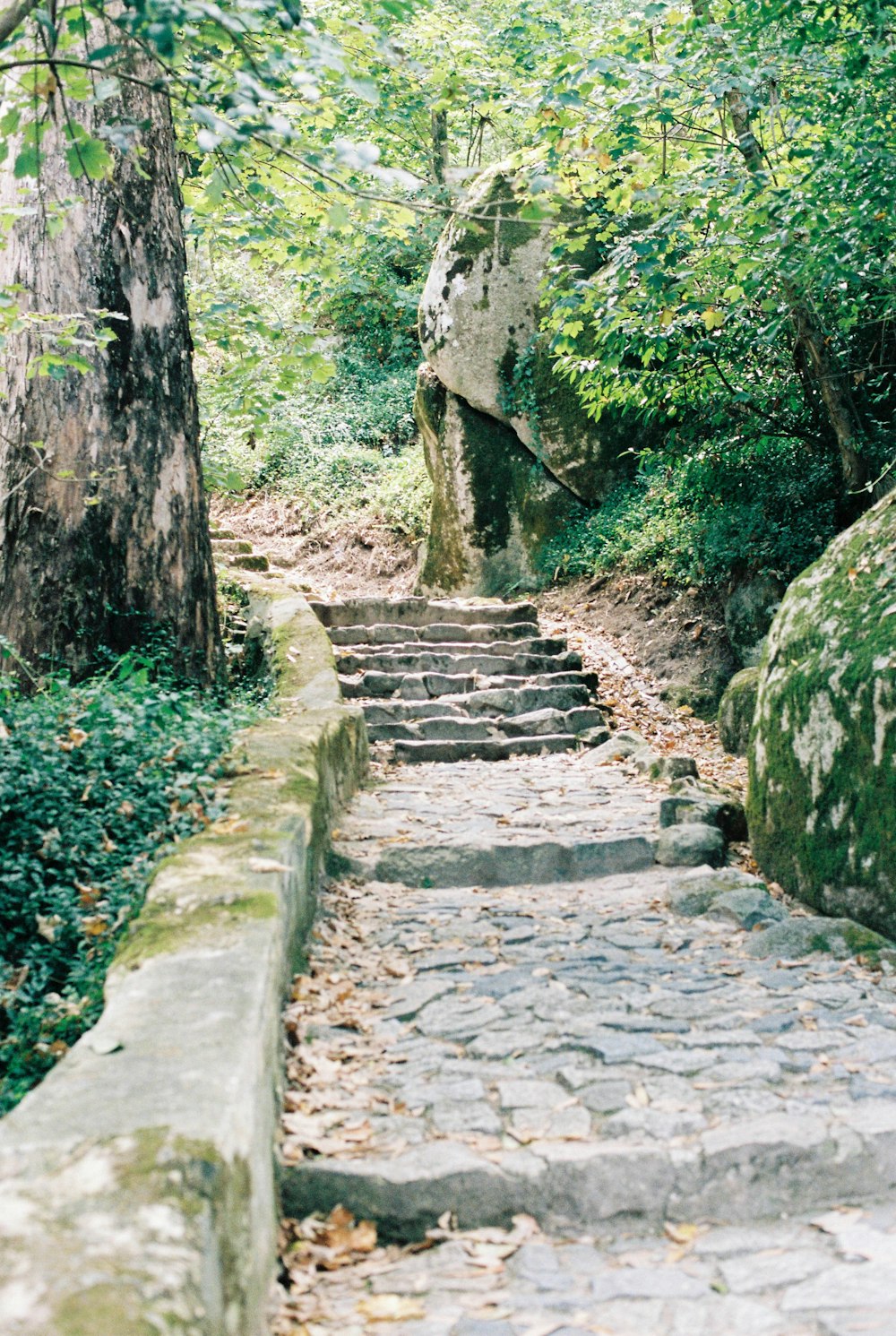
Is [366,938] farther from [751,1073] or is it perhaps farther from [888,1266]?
[888,1266]

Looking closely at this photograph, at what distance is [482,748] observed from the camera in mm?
8734

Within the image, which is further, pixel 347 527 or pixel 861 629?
pixel 347 527

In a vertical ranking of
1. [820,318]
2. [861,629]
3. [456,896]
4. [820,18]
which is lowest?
[456,896]

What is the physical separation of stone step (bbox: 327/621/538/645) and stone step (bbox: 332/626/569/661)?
0.10 feet

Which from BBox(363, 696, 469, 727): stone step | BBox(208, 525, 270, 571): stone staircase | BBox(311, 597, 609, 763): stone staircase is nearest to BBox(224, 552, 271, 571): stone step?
BBox(208, 525, 270, 571): stone staircase

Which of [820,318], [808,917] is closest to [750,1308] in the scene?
[808,917]

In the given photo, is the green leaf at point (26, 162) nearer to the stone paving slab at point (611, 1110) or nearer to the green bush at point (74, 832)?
the green bush at point (74, 832)

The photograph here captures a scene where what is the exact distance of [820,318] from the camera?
26.9 ft

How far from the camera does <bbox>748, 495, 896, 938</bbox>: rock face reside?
14.5 feet

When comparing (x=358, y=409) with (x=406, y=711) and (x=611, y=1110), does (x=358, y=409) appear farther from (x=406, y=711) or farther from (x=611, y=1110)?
(x=611, y=1110)

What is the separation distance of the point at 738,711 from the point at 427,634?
3649mm

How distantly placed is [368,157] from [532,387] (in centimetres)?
1080

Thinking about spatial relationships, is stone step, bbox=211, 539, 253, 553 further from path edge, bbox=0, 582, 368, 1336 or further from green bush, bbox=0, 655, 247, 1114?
path edge, bbox=0, 582, 368, 1336

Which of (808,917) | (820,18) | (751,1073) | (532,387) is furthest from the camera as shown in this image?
(532,387)
